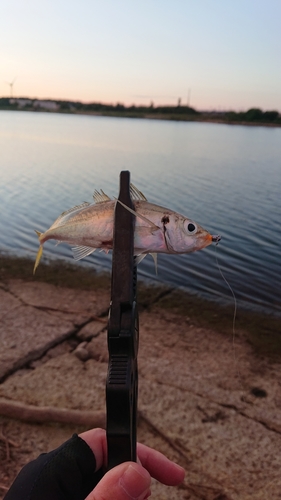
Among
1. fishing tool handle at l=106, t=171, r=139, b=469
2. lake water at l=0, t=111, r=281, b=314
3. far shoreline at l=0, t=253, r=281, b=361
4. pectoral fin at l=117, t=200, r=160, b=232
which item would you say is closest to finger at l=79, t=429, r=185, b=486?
fishing tool handle at l=106, t=171, r=139, b=469

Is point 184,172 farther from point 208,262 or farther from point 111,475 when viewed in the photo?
point 111,475

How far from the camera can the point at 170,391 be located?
5.59 meters

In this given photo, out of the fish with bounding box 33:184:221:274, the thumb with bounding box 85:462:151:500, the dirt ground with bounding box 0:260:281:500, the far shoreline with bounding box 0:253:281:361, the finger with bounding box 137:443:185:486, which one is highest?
the fish with bounding box 33:184:221:274

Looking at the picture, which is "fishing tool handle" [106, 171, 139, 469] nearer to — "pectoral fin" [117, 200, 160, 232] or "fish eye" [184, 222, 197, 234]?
"pectoral fin" [117, 200, 160, 232]

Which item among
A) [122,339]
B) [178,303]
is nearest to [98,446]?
[122,339]

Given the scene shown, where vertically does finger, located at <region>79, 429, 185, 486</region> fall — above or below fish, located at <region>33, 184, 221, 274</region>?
below

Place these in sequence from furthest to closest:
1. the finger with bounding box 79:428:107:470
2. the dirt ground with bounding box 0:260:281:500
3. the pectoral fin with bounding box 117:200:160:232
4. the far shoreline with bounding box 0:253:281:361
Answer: the far shoreline with bounding box 0:253:281:361, the dirt ground with bounding box 0:260:281:500, the finger with bounding box 79:428:107:470, the pectoral fin with bounding box 117:200:160:232

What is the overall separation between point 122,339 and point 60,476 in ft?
2.45

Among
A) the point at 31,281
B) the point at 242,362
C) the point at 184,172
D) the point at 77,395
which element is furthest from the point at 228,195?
the point at 77,395

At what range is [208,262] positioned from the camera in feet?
42.7

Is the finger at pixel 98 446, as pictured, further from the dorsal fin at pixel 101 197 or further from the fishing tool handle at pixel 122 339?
the dorsal fin at pixel 101 197

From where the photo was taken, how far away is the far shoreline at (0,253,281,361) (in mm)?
8273

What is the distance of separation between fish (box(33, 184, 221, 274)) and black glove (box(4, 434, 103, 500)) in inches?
38.1

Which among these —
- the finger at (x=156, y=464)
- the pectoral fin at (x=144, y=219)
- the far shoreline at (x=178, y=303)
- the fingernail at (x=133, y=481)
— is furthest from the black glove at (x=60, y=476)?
the far shoreline at (x=178, y=303)
